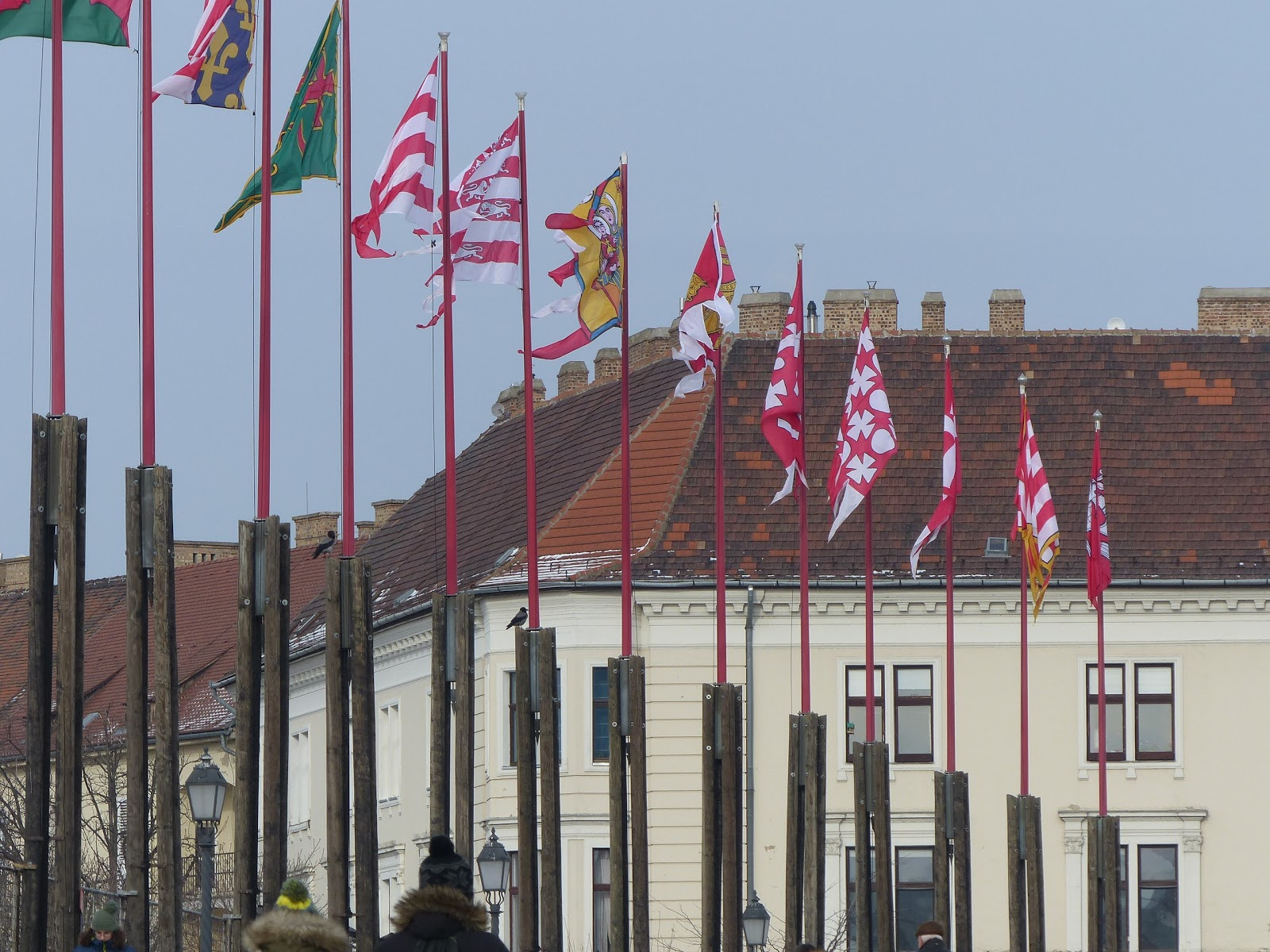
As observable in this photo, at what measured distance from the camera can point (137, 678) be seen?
22.7 m

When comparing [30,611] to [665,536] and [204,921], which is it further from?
[665,536]

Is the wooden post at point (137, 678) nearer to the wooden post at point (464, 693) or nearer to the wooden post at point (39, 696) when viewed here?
the wooden post at point (39, 696)

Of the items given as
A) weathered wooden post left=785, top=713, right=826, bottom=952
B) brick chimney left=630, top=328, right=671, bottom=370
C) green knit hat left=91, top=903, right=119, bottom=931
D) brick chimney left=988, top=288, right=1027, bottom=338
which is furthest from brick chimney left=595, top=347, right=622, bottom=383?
green knit hat left=91, top=903, right=119, bottom=931

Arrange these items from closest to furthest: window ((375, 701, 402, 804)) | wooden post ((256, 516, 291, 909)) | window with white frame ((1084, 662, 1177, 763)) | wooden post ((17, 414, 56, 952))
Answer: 1. wooden post ((17, 414, 56, 952))
2. wooden post ((256, 516, 291, 909))
3. window with white frame ((1084, 662, 1177, 763))
4. window ((375, 701, 402, 804))

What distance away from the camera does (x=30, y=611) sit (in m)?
21.8

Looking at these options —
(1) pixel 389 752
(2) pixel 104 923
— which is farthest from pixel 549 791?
(1) pixel 389 752

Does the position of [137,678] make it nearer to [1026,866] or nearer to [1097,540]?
[1097,540]

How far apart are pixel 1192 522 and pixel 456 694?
24766mm

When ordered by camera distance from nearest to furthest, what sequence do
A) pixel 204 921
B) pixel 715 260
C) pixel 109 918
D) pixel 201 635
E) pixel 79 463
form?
pixel 109 918 → pixel 79 463 → pixel 204 921 → pixel 715 260 → pixel 201 635

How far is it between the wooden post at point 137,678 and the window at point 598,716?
27748mm

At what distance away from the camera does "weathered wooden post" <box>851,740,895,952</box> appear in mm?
38188

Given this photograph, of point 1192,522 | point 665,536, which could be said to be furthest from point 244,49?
point 1192,522

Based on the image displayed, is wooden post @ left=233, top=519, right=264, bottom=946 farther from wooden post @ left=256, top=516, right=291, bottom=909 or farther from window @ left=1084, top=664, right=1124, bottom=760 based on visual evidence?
window @ left=1084, top=664, right=1124, bottom=760

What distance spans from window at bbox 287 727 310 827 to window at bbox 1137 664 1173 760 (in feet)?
60.0
